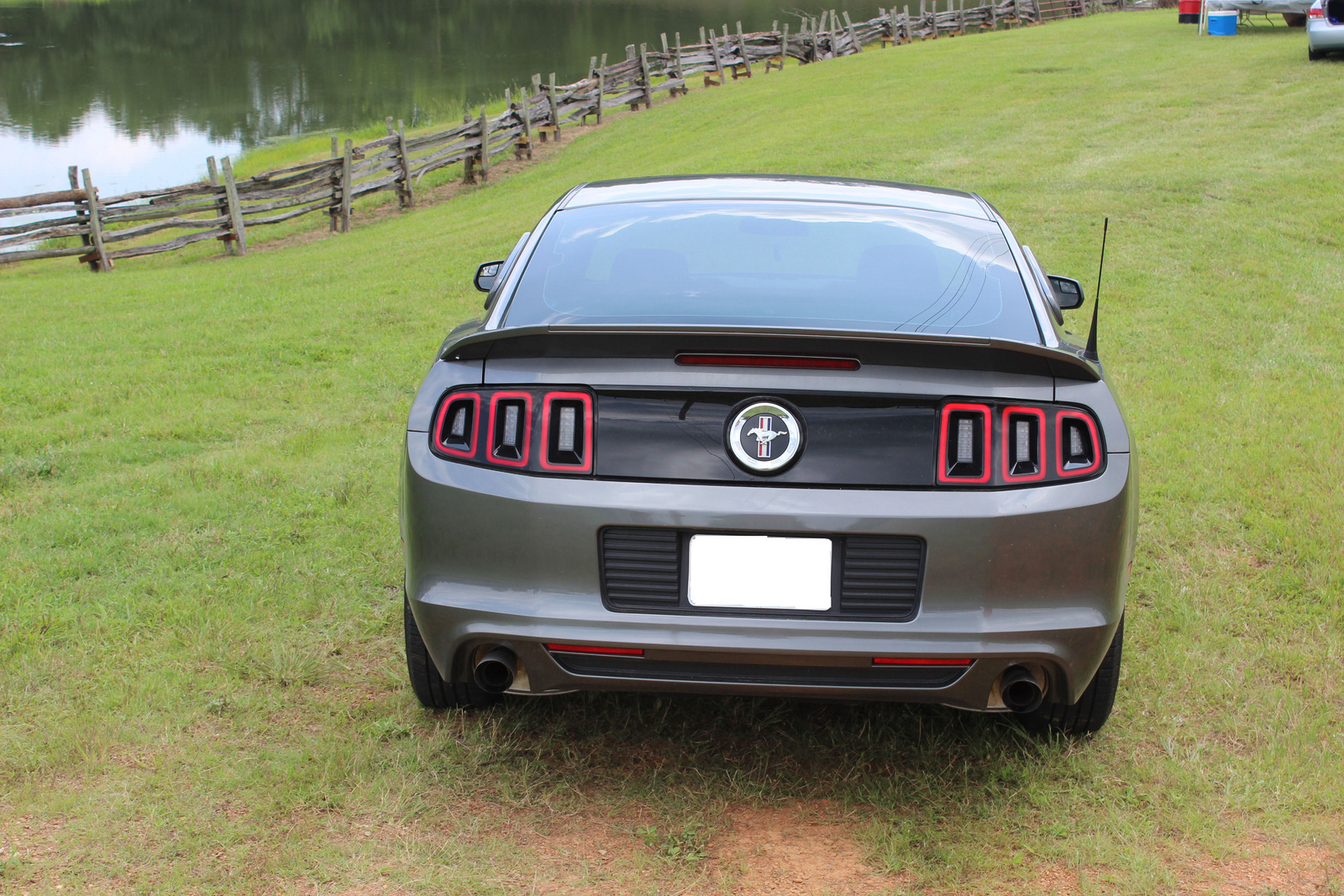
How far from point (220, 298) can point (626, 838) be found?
33.5 feet

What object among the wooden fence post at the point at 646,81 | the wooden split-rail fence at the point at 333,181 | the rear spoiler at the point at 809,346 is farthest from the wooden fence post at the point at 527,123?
the rear spoiler at the point at 809,346

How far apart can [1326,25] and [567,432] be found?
23.4 metres

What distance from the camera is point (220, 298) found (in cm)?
1156

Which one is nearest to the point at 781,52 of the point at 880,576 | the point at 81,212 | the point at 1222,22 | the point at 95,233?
the point at 1222,22

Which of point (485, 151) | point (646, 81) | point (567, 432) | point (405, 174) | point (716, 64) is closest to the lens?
point (567, 432)

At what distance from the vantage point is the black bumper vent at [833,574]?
8.30 feet

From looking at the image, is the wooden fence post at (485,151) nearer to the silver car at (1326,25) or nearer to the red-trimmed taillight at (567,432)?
the silver car at (1326,25)

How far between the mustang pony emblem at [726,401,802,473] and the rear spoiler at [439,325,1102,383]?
14 centimetres

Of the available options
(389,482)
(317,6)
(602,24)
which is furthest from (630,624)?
(317,6)

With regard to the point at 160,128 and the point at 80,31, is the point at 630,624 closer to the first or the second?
the point at 160,128

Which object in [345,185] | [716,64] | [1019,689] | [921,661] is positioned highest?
[716,64]

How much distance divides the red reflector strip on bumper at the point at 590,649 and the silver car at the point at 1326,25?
23428mm

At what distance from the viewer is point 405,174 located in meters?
20.6

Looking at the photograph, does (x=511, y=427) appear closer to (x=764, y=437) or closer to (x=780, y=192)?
(x=764, y=437)
